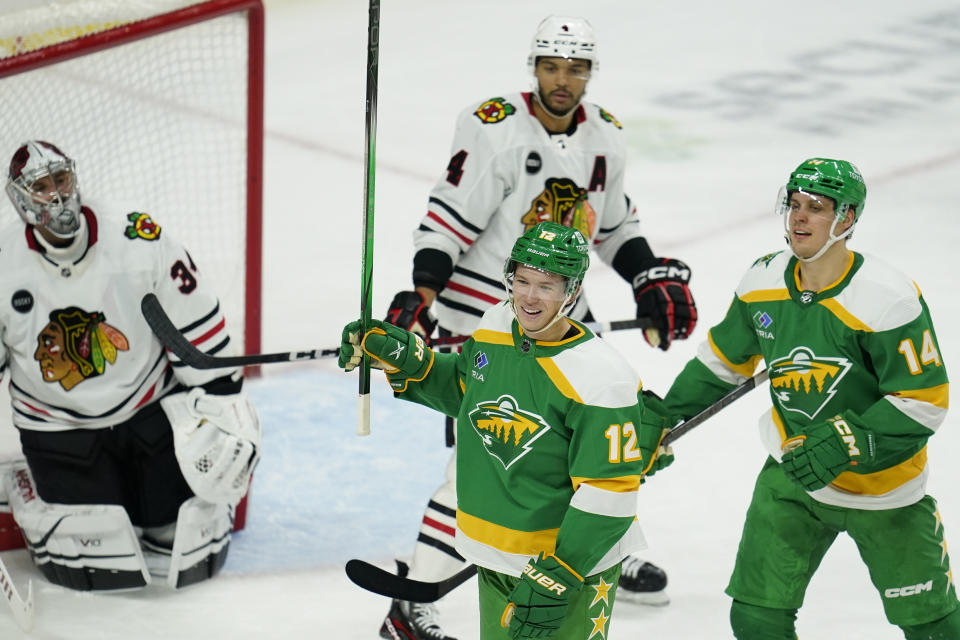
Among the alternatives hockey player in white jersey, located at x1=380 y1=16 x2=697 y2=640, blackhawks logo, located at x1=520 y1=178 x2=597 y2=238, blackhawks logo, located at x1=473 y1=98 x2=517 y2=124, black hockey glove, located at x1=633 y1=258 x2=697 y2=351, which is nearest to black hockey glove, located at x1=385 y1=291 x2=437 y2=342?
hockey player in white jersey, located at x1=380 y1=16 x2=697 y2=640

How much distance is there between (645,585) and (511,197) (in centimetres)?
98

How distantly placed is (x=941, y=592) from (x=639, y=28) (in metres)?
6.31

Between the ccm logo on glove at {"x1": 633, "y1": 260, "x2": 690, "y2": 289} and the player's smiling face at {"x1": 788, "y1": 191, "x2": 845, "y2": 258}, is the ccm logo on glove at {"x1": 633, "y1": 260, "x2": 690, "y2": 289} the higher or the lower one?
the lower one

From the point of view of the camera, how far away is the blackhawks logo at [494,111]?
3.48 metres

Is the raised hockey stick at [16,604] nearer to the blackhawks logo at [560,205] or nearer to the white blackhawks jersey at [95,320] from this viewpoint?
the white blackhawks jersey at [95,320]

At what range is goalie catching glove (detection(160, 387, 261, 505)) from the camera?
361cm

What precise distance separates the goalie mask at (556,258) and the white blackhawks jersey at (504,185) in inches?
36.8

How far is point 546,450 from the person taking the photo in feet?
8.26

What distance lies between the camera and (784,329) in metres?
2.88

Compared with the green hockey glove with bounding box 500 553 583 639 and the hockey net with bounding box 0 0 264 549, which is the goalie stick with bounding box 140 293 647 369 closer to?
the hockey net with bounding box 0 0 264 549

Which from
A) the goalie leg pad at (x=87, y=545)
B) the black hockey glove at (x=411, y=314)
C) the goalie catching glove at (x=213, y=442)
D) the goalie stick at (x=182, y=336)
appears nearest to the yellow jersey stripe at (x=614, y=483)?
the black hockey glove at (x=411, y=314)

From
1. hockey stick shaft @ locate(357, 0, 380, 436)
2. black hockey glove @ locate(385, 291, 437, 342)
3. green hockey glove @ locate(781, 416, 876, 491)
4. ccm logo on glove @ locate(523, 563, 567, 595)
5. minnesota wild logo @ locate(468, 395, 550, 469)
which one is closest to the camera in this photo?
ccm logo on glove @ locate(523, 563, 567, 595)

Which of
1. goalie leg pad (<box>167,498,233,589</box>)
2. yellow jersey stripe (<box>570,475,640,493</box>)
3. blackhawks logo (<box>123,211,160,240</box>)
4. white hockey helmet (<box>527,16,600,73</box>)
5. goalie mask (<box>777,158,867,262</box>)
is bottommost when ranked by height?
goalie leg pad (<box>167,498,233,589</box>)

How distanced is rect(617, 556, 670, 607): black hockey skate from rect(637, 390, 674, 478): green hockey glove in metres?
0.67
